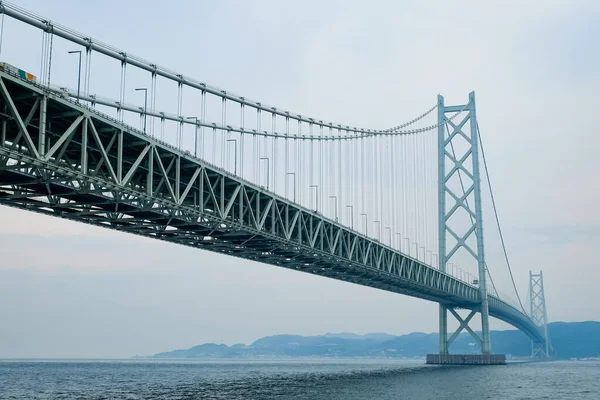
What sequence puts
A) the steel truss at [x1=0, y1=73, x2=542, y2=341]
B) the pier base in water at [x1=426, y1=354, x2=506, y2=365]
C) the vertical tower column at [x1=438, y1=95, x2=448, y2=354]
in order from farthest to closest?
the pier base in water at [x1=426, y1=354, x2=506, y2=365] → the vertical tower column at [x1=438, y1=95, x2=448, y2=354] → the steel truss at [x1=0, y1=73, x2=542, y2=341]

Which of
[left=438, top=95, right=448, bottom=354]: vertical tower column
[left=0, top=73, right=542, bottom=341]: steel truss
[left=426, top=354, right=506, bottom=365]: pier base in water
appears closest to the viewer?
[left=0, top=73, right=542, bottom=341]: steel truss

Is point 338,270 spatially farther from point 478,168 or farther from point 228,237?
point 478,168

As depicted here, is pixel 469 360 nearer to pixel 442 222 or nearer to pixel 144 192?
pixel 442 222

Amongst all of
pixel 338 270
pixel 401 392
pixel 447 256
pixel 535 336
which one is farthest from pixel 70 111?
pixel 535 336

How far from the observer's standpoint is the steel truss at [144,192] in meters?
26.5

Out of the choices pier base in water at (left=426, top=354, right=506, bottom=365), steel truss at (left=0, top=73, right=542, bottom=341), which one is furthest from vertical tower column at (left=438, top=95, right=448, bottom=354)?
steel truss at (left=0, top=73, right=542, bottom=341)

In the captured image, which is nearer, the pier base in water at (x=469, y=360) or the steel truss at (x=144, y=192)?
the steel truss at (x=144, y=192)

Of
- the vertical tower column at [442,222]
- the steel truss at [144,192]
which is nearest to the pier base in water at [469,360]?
the vertical tower column at [442,222]

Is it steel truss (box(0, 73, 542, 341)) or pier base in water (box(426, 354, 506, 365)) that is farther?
pier base in water (box(426, 354, 506, 365))

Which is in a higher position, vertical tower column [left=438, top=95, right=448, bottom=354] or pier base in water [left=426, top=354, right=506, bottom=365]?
vertical tower column [left=438, top=95, right=448, bottom=354]

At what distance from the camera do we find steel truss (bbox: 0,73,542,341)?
26469 millimetres

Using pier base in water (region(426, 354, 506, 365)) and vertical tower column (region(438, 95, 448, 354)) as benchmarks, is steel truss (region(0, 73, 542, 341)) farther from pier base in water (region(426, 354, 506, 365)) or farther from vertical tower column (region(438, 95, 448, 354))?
A: pier base in water (region(426, 354, 506, 365))

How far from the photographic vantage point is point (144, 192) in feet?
109

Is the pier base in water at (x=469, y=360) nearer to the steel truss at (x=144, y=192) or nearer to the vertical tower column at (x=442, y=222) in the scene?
the vertical tower column at (x=442, y=222)
